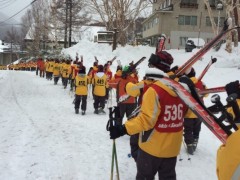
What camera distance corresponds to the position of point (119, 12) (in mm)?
30812

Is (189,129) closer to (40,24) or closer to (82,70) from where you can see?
(82,70)

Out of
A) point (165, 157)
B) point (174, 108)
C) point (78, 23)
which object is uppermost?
point (78, 23)

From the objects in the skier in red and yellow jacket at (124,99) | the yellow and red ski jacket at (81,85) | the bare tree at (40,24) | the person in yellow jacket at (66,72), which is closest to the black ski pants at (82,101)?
the yellow and red ski jacket at (81,85)

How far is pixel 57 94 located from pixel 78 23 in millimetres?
32991

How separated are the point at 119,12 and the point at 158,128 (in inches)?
1098

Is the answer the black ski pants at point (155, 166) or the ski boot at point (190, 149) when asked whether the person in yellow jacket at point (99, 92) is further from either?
the black ski pants at point (155, 166)

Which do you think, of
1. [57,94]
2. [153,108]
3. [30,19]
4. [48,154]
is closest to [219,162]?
[153,108]

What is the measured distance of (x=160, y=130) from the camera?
3.92 metres

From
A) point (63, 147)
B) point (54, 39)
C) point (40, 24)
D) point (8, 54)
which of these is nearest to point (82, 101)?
point (63, 147)

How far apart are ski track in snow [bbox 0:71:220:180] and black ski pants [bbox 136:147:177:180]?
1.86 m

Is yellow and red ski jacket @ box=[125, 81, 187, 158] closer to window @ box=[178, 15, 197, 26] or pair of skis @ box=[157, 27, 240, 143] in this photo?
pair of skis @ box=[157, 27, 240, 143]

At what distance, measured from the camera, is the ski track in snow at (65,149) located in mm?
6086

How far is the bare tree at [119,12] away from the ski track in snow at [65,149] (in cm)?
1994

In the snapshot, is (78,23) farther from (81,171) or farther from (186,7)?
(81,171)
